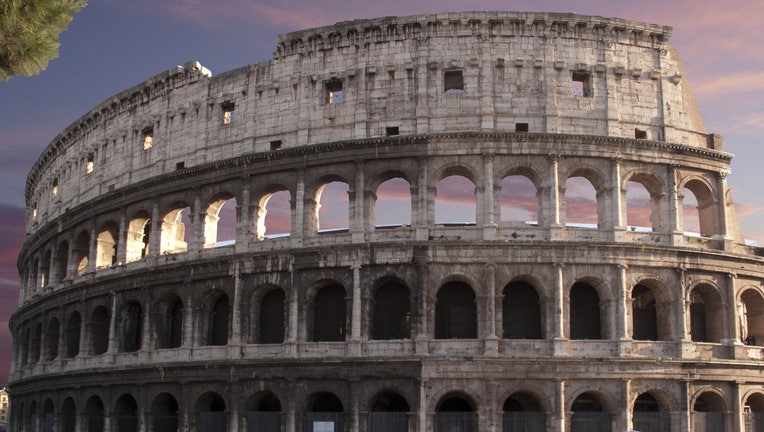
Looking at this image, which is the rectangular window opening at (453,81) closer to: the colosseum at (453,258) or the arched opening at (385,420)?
the colosseum at (453,258)

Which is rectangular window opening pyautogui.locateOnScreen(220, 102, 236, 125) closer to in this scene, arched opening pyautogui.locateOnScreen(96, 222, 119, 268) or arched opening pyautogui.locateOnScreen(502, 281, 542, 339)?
arched opening pyautogui.locateOnScreen(96, 222, 119, 268)

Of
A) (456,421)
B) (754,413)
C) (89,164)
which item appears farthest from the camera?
(89,164)

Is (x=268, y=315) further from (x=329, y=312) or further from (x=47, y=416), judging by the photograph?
(x=47, y=416)

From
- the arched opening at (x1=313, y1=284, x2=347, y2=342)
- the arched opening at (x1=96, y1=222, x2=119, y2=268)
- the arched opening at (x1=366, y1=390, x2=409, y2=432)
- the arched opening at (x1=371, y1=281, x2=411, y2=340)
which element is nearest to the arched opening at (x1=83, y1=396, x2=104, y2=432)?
the arched opening at (x1=96, y1=222, x2=119, y2=268)

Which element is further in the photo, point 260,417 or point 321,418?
point 260,417

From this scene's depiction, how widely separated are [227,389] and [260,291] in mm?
3840

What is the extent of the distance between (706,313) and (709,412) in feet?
12.2

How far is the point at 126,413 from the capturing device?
37.0 metres

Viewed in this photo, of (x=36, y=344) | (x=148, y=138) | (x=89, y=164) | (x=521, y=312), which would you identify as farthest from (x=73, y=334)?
(x=521, y=312)

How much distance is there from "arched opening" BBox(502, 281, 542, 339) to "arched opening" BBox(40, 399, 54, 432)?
2276 cm

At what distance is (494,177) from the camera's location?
3152cm

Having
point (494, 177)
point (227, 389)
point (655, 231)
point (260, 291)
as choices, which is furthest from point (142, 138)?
point (655, 231)

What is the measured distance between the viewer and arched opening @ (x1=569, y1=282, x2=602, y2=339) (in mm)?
31375

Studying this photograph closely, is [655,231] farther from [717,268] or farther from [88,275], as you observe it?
[88,275]
